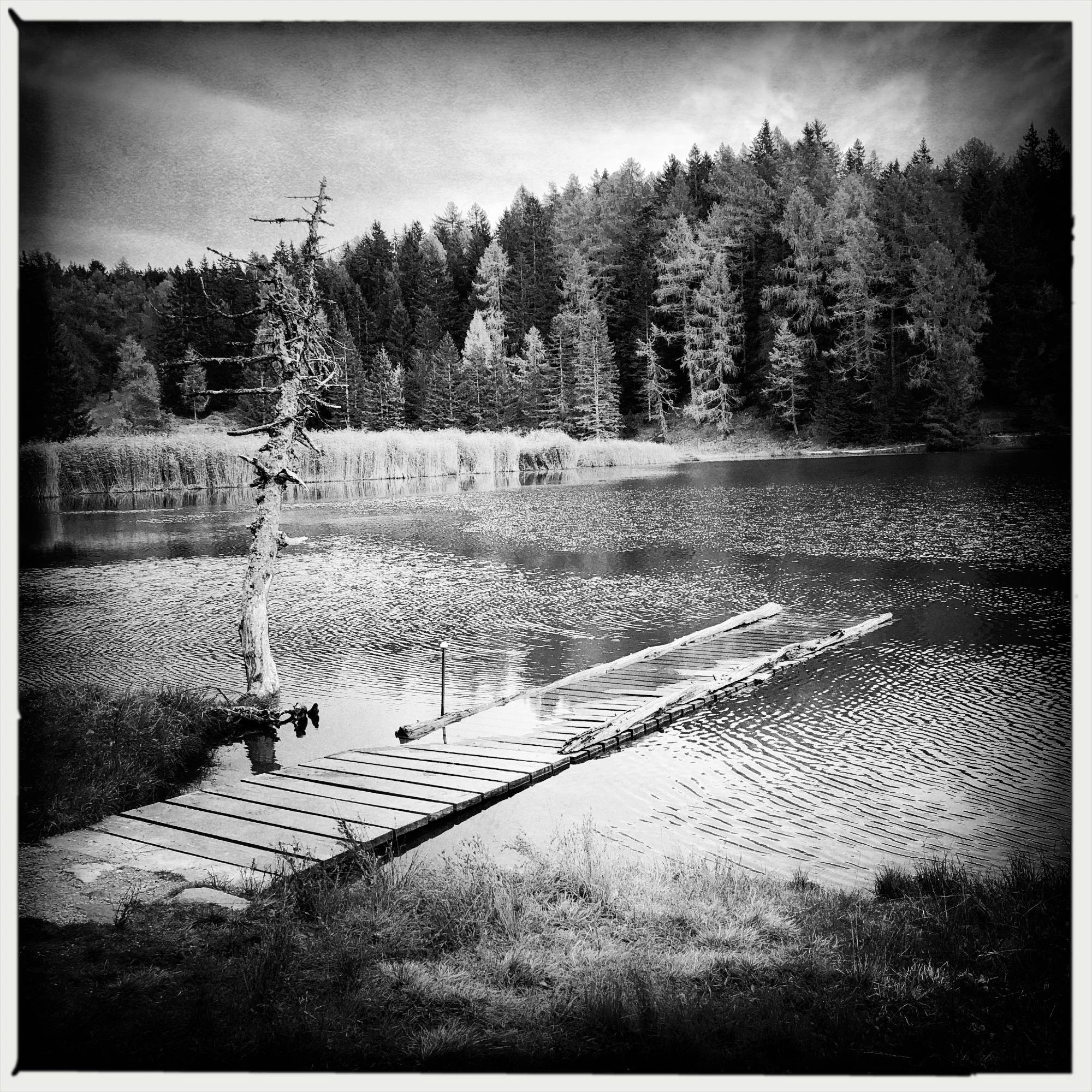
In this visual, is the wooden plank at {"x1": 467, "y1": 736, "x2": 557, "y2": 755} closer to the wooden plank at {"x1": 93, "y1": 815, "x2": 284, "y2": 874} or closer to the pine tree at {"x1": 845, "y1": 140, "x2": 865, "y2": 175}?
the wooden plank at {"x1": 93, "y1": 815, "x2": 284, "y2": 874}

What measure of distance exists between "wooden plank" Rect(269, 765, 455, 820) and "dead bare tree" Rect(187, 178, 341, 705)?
1.54 meters

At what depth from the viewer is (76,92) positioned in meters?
3.27

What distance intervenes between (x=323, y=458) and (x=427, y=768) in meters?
6.00

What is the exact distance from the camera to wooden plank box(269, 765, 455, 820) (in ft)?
13.5

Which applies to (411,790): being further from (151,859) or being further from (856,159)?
(856,159)

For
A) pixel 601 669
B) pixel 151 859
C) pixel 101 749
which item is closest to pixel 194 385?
pixel 101 749

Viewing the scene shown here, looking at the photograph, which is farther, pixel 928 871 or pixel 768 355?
pixel 768 355

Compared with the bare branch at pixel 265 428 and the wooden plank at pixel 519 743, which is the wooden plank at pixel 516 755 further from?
the bare branch at pixel 265 428

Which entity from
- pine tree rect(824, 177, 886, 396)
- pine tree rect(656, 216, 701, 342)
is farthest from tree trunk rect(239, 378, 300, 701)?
pine tree rect(824, 177, 886, 396)

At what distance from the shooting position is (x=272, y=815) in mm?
3889

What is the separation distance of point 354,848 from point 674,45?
342 cm

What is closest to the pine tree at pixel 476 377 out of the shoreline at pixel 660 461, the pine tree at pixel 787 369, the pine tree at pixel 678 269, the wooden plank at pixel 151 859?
the shoreline at pixel 660 461

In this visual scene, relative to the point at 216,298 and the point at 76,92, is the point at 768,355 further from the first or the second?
the point at 76,92
